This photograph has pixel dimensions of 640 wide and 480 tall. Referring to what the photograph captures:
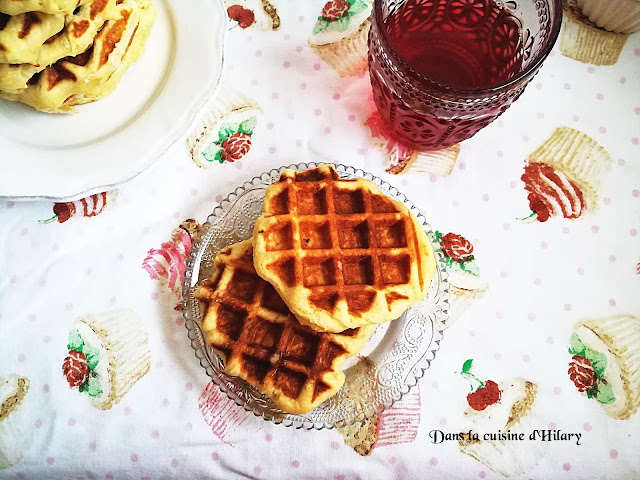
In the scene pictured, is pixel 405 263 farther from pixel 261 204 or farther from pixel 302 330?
pixel 261 204

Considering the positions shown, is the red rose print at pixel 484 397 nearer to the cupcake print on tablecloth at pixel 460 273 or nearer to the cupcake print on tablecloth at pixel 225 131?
the cupcake print on tablecloth at pixel 460 273

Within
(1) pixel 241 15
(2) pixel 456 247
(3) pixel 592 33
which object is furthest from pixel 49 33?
(3) pixel 592 33

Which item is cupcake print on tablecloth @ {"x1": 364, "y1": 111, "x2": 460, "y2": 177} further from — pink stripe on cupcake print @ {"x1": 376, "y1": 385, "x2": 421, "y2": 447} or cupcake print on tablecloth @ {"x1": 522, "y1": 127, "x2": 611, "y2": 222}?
pink stripe on cupcake print @ {"x1": 376, "y1": 385, "x2": 421, "y2": 447}

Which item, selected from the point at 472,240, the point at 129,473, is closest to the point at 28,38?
the point at 129,473

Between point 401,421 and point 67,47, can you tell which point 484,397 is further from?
point 67,47

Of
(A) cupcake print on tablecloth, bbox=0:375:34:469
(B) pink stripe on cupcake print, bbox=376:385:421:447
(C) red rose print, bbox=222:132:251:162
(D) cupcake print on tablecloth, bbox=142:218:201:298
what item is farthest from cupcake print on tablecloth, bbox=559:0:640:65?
(A) cupcake print on tablecloth, bbox=0:375:34:469

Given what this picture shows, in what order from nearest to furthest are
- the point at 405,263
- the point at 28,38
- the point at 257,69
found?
A: 1. the point at 28,38
2. the point at 405,263
3. the point at 257,69
